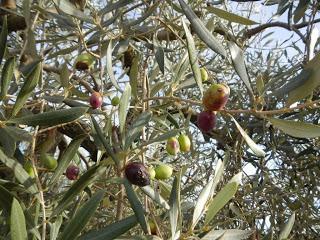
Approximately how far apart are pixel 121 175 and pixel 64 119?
0.23 metres

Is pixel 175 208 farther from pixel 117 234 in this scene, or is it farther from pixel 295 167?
pixel 295 167

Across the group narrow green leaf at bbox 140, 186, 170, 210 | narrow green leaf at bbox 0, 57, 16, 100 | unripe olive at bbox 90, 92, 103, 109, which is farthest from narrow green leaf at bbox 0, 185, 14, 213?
unripe olive at bbox 90, 92, 103, 109

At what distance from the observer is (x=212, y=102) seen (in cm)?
123

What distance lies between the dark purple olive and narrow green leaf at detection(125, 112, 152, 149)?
7 centimetres

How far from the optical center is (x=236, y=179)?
4.68 ft

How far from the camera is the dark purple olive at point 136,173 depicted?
1.24 m

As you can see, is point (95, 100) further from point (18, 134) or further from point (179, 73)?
point (18, 134)

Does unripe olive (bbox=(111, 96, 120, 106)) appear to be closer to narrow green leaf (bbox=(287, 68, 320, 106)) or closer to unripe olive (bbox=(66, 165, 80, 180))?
unripe olive (bbox=(66, 165, 80, 180))

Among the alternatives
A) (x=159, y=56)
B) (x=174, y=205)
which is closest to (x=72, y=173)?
(x=159, y=56)

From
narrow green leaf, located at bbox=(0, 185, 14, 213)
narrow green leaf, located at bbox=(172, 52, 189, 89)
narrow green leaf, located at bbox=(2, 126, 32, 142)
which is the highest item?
narrow green leaf, located at bbox=(172, 52, 189, 89)

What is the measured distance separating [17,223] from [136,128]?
1.52 ft

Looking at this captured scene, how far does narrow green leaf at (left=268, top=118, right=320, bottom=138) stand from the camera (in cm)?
123

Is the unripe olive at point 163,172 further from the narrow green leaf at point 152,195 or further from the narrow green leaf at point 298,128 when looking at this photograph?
the narrow green leaf at point 298,128

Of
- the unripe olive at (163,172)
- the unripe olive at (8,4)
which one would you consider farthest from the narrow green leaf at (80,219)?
the unripe olive at (8,4)
